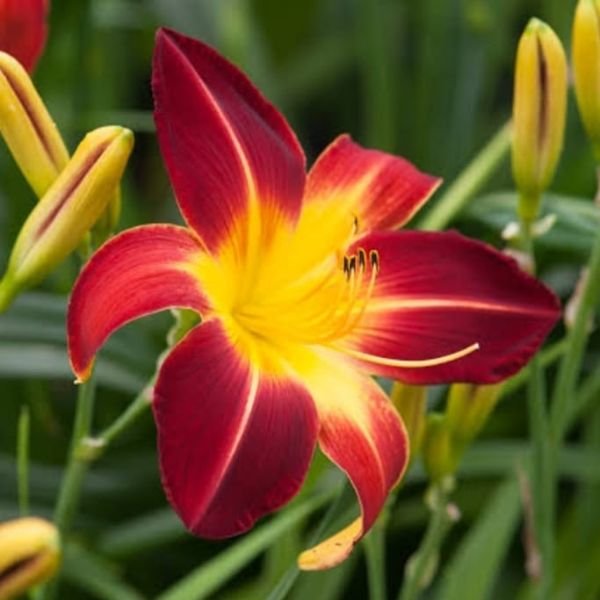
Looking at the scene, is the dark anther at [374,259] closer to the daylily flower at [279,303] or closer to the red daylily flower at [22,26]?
the daylily flower at [279,303]

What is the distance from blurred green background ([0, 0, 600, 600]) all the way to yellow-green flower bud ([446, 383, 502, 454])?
9 cm

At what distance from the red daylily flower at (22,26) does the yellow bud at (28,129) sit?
0.06 meters

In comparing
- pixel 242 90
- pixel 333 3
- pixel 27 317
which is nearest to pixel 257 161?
pixel 242 90

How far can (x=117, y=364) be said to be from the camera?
1151 millimetres

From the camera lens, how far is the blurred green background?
1.10 meters

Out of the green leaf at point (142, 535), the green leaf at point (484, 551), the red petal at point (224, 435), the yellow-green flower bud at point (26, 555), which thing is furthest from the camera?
the green leaf at point (142, 535)

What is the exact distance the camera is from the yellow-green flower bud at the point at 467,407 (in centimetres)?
82

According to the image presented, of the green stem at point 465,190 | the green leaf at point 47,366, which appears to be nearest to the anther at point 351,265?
the green stem at point 465,190

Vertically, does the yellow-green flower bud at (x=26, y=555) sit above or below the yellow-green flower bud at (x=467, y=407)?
above

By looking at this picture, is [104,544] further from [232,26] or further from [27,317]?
[232,26]

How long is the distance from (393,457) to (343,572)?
39 cm

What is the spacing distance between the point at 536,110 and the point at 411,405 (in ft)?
0.53

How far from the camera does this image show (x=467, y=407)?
82 centimetres

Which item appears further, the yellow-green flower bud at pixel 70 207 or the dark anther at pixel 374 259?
the dark anther at pixel 374 259
